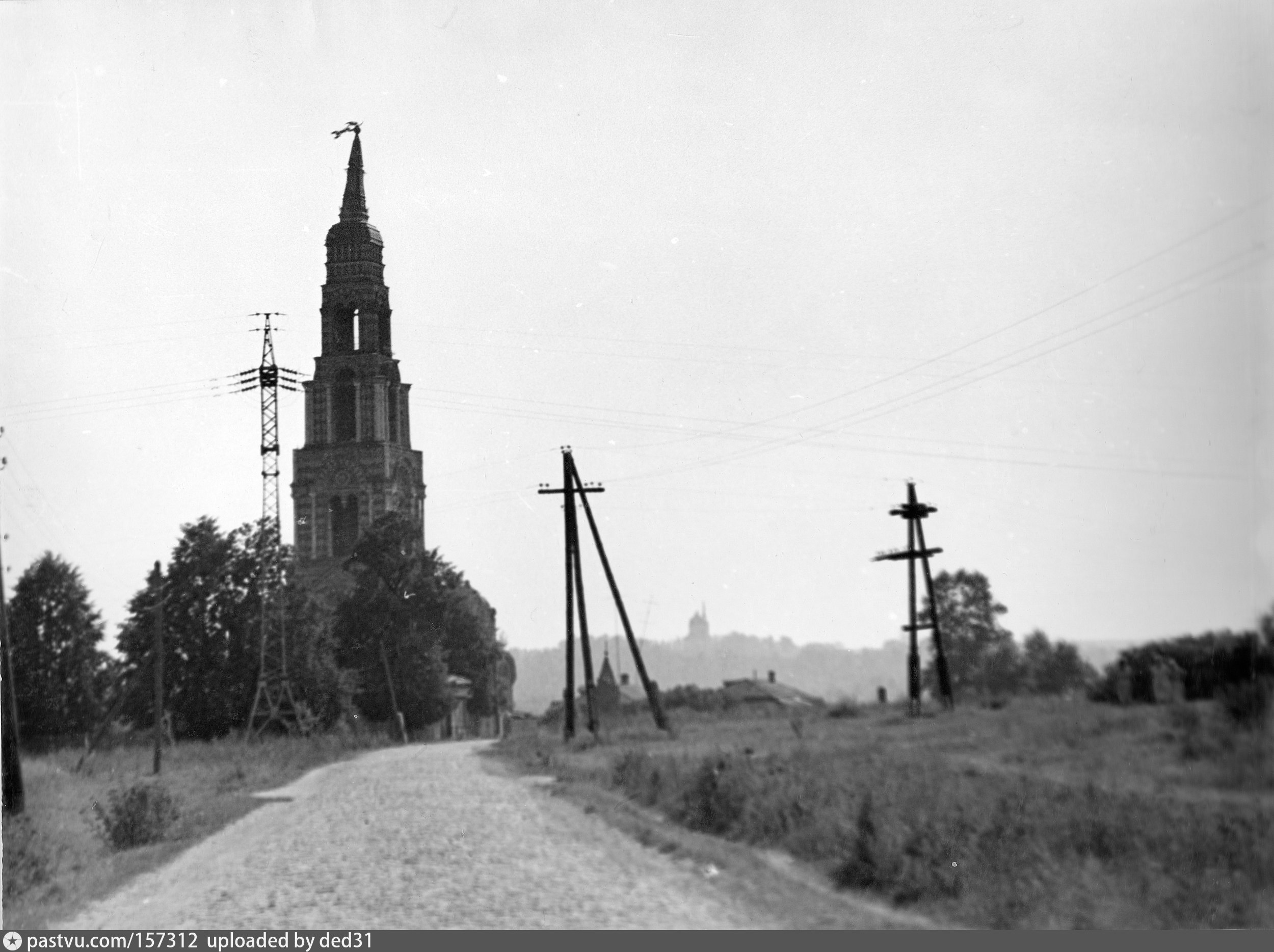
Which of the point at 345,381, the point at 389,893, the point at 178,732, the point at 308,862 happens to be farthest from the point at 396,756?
the point at 389,893

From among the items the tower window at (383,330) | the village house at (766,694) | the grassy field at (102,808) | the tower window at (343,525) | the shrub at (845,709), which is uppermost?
the tower window at (383,330)

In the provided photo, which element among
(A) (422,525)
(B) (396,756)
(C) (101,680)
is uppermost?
(A) (422,525)

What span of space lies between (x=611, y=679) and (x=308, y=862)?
57.9m

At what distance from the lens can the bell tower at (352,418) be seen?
18719 millimetres

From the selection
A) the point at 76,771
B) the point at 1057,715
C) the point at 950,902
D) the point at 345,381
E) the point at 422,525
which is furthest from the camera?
the point at 422,525

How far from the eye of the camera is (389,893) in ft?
37.8

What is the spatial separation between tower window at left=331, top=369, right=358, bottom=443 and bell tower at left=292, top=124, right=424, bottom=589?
4cm

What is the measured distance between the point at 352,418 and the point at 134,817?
15974mm

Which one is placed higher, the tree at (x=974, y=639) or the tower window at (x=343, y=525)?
the tower window at (x=343, y=525)

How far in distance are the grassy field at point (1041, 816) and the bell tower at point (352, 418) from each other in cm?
909

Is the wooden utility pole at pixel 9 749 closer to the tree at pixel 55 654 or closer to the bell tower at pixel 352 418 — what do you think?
the bell tower at pixel 352 418

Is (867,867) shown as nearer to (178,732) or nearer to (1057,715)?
Result: (1057,715)

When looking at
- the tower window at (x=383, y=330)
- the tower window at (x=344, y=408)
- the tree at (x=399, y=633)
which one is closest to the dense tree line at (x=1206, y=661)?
the tower window at (x=383, y=330)

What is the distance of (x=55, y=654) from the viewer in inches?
1407
